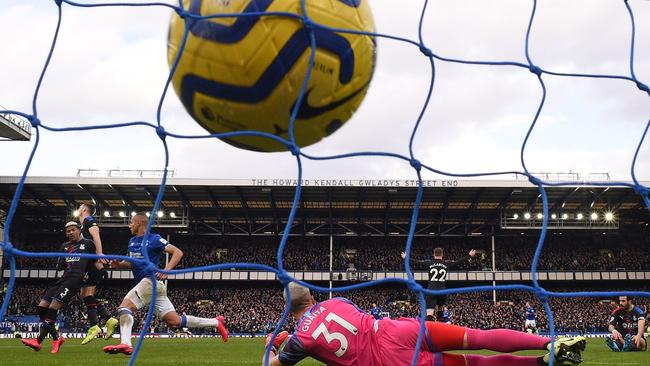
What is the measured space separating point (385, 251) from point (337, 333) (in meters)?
A: 33.9

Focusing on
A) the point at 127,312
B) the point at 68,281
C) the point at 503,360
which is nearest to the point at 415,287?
the point at 503,360

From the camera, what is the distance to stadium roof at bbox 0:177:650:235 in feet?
100

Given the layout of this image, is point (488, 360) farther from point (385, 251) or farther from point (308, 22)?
point (385, 251)

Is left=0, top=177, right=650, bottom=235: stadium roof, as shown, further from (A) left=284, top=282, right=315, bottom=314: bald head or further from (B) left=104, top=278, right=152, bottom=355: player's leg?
→ (A) left=284, top=282, right=315, bottom=314: bald head

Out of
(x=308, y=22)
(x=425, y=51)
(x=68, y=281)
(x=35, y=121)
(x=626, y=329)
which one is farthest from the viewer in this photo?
(x=626, y=329)

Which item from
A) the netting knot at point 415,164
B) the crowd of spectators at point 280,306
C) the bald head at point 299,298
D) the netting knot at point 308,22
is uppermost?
the netting knot at point 308,22

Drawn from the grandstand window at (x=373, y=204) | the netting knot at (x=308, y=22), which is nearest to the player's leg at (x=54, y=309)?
the netting knot at (x=308, y=22)

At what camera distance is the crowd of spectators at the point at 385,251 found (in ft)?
118

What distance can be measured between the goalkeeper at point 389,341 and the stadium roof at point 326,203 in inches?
1025

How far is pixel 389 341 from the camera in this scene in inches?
152

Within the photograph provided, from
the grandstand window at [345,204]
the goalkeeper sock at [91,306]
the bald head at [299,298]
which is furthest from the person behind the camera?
the grandstand window at [345,204]

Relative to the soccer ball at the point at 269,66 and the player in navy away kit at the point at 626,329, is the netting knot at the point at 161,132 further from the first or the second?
the player in navy away kit at the point at 626,329

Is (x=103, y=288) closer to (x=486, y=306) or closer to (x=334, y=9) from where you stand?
(x=486, y=306)

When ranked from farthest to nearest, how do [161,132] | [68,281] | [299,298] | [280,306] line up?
1. [280,306]
2. [68,281]
3. [299,298]
4. [161,132]
